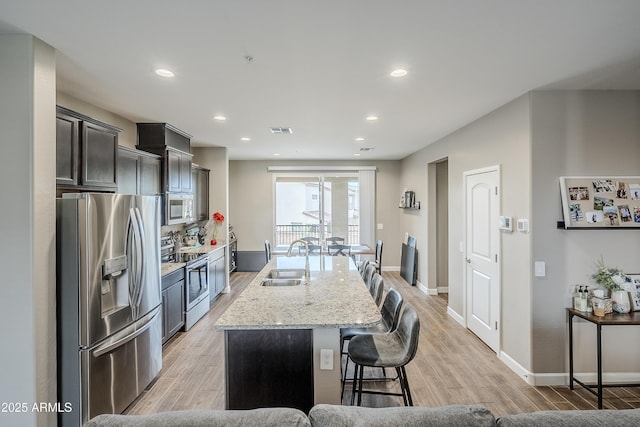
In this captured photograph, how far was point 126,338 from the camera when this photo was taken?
8.36 ft

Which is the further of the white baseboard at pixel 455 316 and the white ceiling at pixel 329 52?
the white baseboard at pixel 455 316

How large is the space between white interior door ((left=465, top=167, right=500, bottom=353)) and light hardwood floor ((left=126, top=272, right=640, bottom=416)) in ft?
0.78

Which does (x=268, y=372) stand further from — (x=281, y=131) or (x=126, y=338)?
(x=281, y=131)

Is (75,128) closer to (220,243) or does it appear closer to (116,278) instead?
(116,278)

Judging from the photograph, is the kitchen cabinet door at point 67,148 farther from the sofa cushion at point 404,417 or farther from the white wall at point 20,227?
the sofa cushion at point 404,417

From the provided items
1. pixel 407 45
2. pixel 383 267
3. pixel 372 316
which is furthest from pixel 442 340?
pixel 383 267

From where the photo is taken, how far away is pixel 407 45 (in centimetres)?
212

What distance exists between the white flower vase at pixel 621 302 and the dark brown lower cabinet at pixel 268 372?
8.98 feet

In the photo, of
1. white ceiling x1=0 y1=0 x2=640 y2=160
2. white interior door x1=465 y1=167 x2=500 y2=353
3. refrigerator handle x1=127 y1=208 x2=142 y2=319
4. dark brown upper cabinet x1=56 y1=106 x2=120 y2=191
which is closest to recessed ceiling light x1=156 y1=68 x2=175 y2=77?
white ceiling x1=0 y1=0 x2=640 y2=160

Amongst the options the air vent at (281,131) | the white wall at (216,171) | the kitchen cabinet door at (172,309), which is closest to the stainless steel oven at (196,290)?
the kitchen cabinet door at (172,309)

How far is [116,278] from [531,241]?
11.9 ft

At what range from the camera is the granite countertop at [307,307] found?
1.99 m

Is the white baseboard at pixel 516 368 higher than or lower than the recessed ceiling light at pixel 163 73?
lower

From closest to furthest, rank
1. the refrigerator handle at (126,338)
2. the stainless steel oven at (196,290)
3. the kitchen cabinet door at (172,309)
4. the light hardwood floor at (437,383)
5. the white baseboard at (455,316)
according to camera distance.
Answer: the refrigerator handle at (126,338), the light hardwood floor at (437,383), the kitchen cabinet door at (172,309), the stainless steel oven at (196,290), the white baseboard at (455,316)
